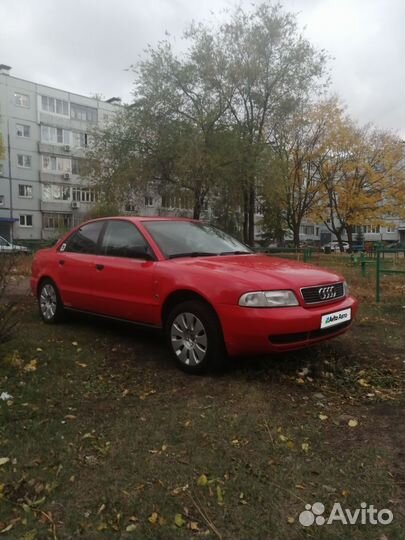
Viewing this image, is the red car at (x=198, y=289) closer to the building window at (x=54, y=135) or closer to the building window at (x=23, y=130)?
the building window at (x=23, y=130)

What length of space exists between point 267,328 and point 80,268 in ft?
9.52

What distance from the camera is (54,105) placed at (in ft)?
160

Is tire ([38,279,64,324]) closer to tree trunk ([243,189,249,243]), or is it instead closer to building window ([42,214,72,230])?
tree trunk ([243,189,249,243])

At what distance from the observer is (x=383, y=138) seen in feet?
116

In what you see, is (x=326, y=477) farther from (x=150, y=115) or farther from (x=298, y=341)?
(x=150, y=115)

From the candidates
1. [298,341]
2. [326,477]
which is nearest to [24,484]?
[326,477]

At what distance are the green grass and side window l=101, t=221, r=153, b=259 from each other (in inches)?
44.8

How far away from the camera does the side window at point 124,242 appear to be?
16.4 feet

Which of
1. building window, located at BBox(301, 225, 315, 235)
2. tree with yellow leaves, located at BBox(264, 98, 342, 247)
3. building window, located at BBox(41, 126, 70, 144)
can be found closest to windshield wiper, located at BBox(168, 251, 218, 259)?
tree with yellow leaves, located at BBox(264, 98, 342, 247)

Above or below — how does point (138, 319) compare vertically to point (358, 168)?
below

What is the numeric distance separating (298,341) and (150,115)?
71.8ft

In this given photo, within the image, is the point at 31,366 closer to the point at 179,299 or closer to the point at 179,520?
the point at 179,299

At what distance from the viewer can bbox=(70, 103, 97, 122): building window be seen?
50438 millimetres

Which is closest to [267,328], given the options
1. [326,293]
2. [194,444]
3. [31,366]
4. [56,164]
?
[326,293]
